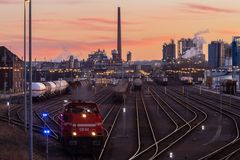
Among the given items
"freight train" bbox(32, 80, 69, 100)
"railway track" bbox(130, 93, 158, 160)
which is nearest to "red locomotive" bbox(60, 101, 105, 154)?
"railway track" bbox(130, 93, 158, 160)

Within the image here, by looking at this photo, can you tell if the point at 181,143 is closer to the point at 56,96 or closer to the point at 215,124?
the point at 215,124

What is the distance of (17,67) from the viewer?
382ft

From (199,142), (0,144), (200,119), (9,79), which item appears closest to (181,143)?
(199,142)

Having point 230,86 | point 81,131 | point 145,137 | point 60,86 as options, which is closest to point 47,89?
point 60,86

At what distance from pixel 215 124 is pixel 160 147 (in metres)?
15.6

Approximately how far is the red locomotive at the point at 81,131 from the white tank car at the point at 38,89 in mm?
42173

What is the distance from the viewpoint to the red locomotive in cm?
2692

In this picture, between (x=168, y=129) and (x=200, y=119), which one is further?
(x=200, y=119)

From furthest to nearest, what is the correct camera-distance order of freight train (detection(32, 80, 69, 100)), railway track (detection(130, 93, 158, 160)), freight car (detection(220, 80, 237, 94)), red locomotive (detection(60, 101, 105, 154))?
freight car (detection(220, 80, 237, 94)) → freight train (detection(32, 80, 69, 100)) → railway track (detection(130, 93, 158, 160)) → red locomotive (detection(60, 101, 105, 154))

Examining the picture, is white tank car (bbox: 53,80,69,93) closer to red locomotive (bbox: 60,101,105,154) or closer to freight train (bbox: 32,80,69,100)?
freight train (bbox: 32,80,69,100)

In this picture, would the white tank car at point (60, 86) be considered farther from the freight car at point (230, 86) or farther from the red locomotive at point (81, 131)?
the red locomotive at point (81, 131)

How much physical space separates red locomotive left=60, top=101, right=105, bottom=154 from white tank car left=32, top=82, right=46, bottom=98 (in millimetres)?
42173

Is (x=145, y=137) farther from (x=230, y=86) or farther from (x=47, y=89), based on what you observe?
(x=230, y=86)

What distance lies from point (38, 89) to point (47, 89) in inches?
244
